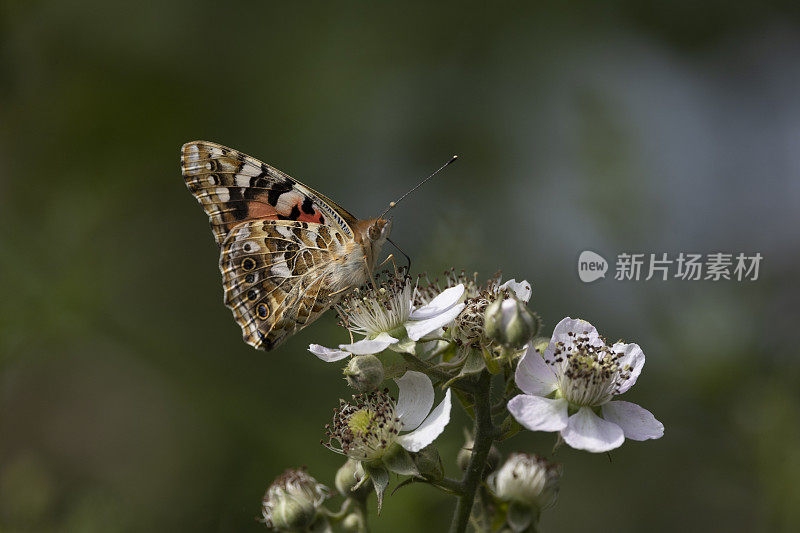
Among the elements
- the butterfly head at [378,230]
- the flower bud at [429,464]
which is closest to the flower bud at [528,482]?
the flower bud at [429,464]

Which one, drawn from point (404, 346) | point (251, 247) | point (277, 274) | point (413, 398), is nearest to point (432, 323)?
point (404, 346)

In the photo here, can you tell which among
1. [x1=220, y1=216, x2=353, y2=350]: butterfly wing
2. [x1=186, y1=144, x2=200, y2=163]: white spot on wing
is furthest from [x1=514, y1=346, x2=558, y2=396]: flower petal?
[x1=186, y1=144, x2=200, y2=163]: white spot on wing

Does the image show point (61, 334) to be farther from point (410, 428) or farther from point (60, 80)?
point (410, 428)

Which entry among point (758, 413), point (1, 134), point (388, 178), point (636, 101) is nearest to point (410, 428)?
point (758, 413)

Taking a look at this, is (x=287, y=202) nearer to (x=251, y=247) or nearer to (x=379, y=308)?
(x=251, y=247)

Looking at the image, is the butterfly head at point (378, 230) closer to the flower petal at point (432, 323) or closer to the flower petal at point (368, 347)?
the flower petal at point (432, 323)

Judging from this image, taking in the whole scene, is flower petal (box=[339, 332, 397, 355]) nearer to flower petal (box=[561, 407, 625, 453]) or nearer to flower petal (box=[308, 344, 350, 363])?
flower petal (box=[308, 344, 350, 363])
